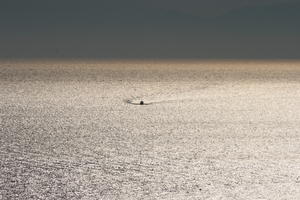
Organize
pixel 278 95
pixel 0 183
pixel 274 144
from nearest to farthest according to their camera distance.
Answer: pixel 0 183, pixel 274 144, pixel 278 95

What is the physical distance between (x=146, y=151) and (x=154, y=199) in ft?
7.67

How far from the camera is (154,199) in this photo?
16.6ft

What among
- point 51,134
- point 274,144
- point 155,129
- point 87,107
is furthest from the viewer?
point 87,107

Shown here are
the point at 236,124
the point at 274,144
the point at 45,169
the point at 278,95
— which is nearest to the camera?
the point at 45,169

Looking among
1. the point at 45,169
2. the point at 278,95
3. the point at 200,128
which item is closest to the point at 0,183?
the point at 45,169

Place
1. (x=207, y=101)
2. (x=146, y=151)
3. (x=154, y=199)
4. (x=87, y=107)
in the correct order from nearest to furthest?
(x=154, y=199) < (x=146, y=151) < (x=87, y=107) < (x=207, y=101)

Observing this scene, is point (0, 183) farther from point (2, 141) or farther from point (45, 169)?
point (2, 141)

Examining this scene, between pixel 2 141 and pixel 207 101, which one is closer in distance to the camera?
pixel 2 141

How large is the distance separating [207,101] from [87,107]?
3.33m

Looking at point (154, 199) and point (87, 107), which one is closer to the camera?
point (154, 199)

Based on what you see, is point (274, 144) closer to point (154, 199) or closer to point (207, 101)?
point (154, 199)

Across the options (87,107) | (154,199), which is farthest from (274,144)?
(87,107)

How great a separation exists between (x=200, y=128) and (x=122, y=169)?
352 centimetres

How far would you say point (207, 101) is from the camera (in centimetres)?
1434
